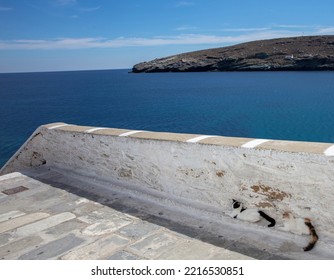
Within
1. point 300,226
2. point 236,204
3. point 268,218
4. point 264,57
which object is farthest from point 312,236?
point 264,57

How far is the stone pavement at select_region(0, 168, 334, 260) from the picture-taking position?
280cm

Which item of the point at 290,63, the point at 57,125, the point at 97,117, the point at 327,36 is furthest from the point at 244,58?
the point at 57,125

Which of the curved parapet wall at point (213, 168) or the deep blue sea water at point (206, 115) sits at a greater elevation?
the curved parapet wall at point (213, 168)

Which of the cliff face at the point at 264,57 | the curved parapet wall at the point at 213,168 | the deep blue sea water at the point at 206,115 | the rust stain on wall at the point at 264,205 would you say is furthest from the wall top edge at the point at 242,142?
the cliff face at the point at 264,57

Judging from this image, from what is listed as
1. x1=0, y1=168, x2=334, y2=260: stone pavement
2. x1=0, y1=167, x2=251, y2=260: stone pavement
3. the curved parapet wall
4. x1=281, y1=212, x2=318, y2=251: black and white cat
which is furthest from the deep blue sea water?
x1=281, y1=212, x2=318, y2=251: black and white cat

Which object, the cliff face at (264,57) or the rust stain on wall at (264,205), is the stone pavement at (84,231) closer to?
the rust stain on wall at (264,205)

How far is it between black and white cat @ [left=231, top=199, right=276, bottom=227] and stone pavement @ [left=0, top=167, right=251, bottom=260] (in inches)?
18.6

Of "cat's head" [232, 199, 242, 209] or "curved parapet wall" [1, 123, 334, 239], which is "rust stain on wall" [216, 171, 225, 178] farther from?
"cat's head" [232, 199, 242, 209]

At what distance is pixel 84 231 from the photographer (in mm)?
3328

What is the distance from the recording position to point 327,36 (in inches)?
3903

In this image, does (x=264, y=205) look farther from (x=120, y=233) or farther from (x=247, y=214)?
(x=120, y=233)

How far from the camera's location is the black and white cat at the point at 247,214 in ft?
10.1

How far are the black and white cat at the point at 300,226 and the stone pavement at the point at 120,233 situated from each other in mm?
49

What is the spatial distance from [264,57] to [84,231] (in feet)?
324
